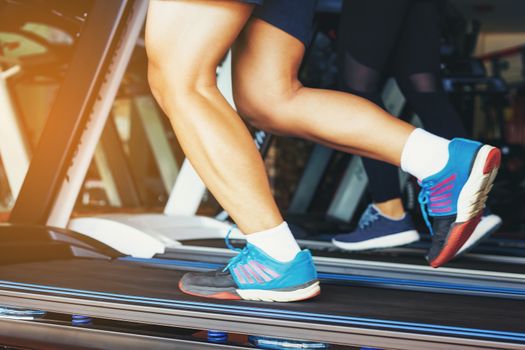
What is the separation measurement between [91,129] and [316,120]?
1023mm

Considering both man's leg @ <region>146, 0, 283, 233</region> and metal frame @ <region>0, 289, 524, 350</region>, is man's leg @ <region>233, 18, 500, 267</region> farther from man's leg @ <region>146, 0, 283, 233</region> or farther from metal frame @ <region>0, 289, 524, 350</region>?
metal frame @ <region>0, 289, 524, 350</region>

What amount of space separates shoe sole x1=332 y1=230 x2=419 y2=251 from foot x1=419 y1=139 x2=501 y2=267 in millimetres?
487

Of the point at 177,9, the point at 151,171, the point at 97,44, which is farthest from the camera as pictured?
the point at 151,171

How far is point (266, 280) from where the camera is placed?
124 centimetres

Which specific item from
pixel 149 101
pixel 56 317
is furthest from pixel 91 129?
pixel 149 101

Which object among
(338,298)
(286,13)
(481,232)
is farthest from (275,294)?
(481,232)

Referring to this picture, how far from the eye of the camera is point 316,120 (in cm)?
139

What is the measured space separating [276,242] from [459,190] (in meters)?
0.40

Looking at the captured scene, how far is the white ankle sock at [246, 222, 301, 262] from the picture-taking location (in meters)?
1.22

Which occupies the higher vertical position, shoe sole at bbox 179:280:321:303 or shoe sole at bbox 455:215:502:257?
shoe sole at bbox 455:215:502:257

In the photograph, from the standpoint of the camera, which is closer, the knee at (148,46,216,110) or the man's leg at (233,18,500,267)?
the knee at (148,46,216,110)

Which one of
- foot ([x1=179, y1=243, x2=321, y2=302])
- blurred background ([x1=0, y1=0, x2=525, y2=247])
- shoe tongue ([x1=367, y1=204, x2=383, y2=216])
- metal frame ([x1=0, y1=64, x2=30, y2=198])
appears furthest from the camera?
blurred background ([x1=0, y1=0, x2=525, y2=247])

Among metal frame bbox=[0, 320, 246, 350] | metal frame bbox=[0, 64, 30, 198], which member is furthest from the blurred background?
metal frame bbox=[0, 320, 246, 350]

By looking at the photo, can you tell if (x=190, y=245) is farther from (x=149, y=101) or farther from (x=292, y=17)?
(x=149, y=101)
